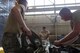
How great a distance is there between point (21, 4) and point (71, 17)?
2.10 feet

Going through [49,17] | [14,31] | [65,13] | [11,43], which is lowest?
[49,17]

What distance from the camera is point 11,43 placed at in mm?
1989

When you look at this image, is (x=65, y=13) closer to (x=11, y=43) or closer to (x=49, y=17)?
(x=11, y=43)

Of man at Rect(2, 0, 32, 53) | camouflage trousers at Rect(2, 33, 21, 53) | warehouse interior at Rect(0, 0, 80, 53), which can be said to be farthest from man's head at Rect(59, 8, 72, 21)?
warehouse interior at Rect(0, 0, 80, 53)

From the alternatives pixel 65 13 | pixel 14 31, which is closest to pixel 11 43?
pixel 14 31

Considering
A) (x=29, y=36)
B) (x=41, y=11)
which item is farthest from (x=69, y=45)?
(x=41, y=11)

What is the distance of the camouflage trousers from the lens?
1962 mm

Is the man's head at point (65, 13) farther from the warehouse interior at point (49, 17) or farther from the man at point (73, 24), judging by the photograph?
the warehouse interior at point (49, 17)

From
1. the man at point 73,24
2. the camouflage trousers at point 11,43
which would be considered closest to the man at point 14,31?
the camouflage trousers at point 11,43

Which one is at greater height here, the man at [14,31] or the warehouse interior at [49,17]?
the man at [14,31]

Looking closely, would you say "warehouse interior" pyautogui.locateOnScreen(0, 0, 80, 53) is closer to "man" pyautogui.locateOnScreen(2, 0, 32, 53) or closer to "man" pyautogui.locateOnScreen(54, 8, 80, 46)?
"man" pyautogui.locateOnScreen(54, 8, 80, 46)

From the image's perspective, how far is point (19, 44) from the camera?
1971mm

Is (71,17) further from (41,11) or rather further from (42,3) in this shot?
(42,3)

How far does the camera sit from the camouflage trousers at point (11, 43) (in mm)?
1962
